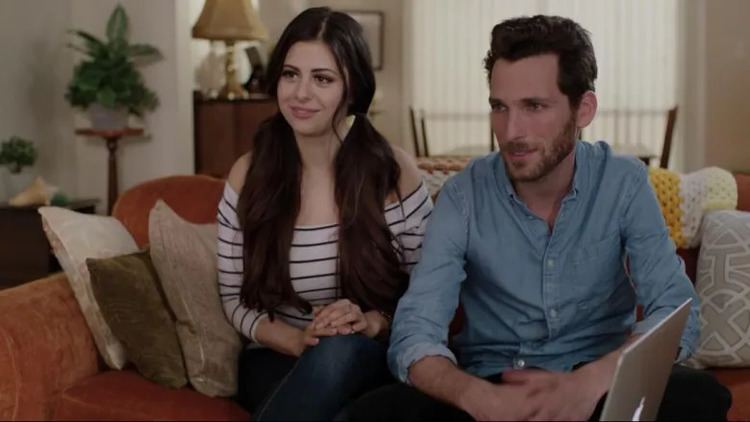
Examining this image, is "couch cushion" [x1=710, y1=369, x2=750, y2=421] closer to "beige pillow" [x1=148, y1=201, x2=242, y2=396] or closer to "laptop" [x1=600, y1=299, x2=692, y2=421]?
"laptop" [x1=600, y1=299, x2=692, y2=421]

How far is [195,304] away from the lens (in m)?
1.98

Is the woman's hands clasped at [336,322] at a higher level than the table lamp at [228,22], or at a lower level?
lower

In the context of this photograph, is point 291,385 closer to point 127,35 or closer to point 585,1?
point 127,35

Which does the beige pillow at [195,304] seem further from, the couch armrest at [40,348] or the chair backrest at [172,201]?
the chair backrest at [172,201]

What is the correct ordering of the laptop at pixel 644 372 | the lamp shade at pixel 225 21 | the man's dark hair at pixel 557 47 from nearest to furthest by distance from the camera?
the laptop at pixel 644 372 → the man's dark hair at pixel 557 47 → the lamp shade at pixel 225 21

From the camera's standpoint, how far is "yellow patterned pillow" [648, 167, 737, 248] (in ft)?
7.88

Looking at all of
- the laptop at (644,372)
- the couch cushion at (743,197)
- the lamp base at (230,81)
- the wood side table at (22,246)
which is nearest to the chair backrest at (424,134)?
the lamp base at (230,81)

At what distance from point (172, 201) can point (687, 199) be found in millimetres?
1206

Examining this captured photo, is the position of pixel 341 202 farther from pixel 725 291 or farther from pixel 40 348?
pixel 725 291

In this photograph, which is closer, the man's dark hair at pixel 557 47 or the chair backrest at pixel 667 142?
the man's dark hair at pixel 557 47

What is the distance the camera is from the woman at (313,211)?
1.95 meters

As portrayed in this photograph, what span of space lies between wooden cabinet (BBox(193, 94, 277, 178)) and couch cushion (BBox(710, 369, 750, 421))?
10.7 feet

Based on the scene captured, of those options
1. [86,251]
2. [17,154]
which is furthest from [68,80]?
[86,251]

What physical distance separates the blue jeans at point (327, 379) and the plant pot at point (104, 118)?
10.6ft
